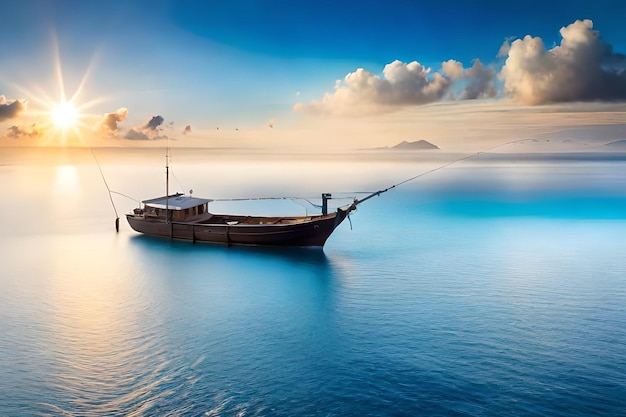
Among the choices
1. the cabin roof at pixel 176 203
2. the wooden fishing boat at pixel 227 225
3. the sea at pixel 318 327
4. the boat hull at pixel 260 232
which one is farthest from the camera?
the cabin roof at pixel 176 203

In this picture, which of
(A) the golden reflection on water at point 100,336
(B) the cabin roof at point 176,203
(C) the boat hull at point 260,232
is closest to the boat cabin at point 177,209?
(B) the cabin roof at point 176,203

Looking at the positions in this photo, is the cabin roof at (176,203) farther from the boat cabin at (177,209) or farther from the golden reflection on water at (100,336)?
the golden reflection on water at (100,336)

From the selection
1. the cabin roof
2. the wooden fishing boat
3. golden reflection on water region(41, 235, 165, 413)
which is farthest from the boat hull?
golden reflection on water region(41, 235, 165, 413)

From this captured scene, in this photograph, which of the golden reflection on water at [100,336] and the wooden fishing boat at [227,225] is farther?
the wooden fishing boat at [227,225]

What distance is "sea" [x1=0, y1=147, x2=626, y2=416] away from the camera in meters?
18.8

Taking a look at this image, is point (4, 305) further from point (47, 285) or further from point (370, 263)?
point (370, 263)

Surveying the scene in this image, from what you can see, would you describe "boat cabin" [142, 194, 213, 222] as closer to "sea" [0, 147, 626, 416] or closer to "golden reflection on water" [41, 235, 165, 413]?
"sea" [0, 147, 626, 416]

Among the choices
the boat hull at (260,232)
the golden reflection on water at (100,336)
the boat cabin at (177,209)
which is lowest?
the golden reflection on water at (100,336)

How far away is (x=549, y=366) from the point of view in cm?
2105

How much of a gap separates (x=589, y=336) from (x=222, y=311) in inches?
702

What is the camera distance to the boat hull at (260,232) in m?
42.7

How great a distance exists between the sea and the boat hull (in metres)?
0.96

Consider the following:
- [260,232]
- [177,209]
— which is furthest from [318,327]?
[177,209]

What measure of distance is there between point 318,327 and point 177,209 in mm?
24517
